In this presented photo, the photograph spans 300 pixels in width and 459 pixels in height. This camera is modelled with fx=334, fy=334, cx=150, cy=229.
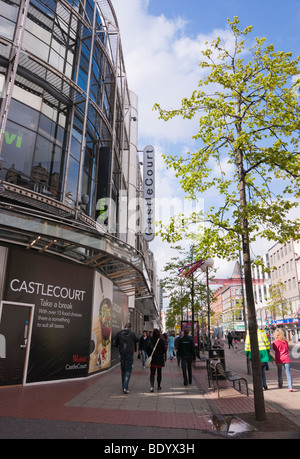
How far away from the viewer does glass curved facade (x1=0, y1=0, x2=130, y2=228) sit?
36.5 feet

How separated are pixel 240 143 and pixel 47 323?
8404 mm

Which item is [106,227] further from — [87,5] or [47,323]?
[87,5]

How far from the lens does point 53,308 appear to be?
11.6m

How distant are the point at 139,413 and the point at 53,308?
5666mm

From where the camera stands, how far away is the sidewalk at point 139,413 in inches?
217

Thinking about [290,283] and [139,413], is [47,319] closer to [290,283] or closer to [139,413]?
[139,413]

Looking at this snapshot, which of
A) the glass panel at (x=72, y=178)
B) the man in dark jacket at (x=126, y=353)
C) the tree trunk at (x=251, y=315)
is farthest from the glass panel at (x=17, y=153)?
the tree trunk at (x=251, y=315)

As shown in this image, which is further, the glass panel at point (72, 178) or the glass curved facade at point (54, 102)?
the glass panel at point (72, 178)

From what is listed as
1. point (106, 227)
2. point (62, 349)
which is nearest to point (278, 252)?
point (106, 227)

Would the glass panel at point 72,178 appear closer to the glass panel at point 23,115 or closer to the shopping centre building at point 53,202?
the shopping centre building at point 53,202

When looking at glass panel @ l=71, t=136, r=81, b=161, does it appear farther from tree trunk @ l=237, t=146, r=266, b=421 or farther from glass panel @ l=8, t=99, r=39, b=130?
tree trunk @ l=237, t=146, r=266, b=421

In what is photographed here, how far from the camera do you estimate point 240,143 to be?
25.2 ft

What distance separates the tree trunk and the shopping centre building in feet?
17.1

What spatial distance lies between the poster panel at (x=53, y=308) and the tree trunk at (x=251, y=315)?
6979mm
